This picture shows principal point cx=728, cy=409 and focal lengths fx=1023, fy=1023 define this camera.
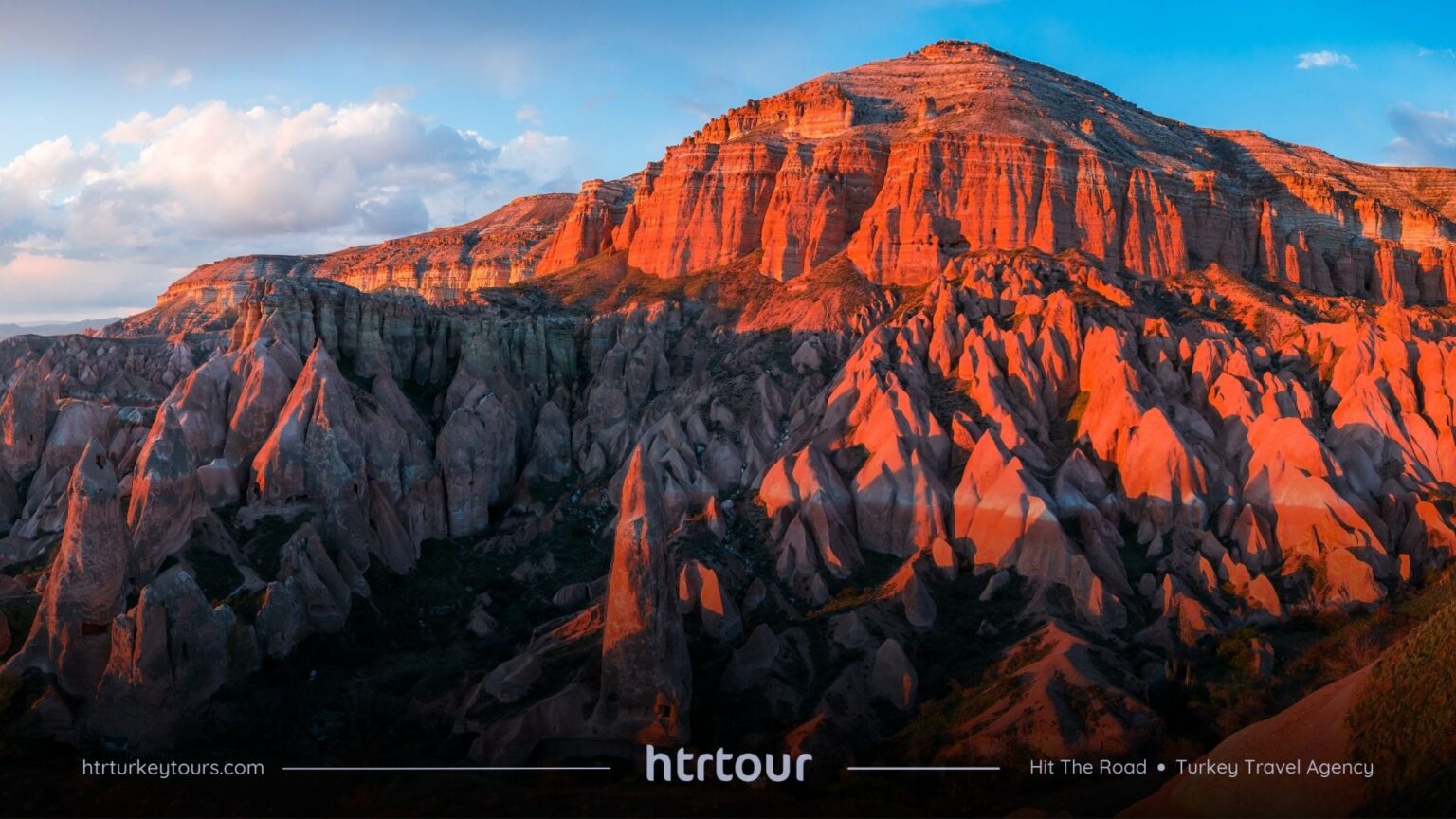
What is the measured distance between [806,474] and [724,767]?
17.2 meters

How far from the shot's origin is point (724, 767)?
26047 millimetres

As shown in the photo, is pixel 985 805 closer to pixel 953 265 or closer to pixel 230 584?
pixel 230 584

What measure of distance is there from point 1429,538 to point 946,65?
183 ft

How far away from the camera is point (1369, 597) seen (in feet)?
112

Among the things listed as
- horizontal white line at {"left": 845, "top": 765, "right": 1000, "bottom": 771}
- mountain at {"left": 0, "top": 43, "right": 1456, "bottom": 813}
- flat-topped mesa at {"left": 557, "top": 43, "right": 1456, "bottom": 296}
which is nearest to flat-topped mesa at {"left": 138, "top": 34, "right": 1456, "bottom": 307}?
flat-topped mesa at {"left": 557, "top": 43, "right": 1456, "bottom": 296}

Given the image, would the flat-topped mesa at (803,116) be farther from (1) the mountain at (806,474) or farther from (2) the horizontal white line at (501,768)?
(2) the horizontal white line at (501,768)

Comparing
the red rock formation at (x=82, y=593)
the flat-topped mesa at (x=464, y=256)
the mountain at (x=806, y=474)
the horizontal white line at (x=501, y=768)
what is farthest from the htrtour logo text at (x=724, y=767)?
the flat-topped mesa at (x=464, y=256)

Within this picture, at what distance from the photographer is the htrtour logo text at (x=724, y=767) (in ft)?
83.4

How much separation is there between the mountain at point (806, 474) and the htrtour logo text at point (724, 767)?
Result: 745 mm

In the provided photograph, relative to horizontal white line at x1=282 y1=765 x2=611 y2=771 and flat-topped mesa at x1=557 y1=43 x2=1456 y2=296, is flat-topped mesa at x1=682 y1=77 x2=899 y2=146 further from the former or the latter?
horizontal white line at x1=282 y1=765 x2=611 y2=771

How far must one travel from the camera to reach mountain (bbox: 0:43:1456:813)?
1103 inches

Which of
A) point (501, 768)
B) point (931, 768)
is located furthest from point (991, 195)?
point (501, 768)

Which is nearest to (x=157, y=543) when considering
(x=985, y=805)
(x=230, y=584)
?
(x=230, y=584)

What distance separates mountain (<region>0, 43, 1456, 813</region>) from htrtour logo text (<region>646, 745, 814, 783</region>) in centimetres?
75
